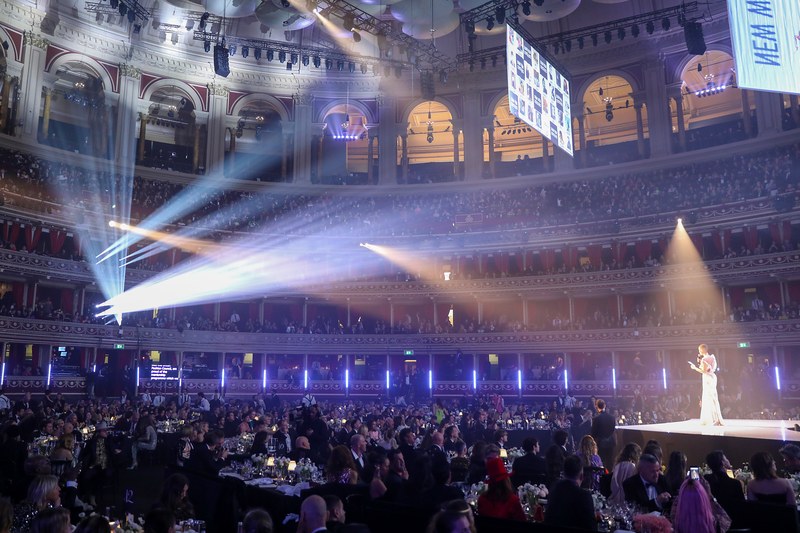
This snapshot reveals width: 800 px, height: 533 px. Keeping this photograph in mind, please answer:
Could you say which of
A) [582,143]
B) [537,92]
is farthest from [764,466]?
[582,143]

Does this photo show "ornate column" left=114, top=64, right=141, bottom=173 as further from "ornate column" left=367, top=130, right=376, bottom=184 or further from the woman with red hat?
the woman with red hat

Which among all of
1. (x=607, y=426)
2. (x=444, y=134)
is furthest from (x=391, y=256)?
(x=607, y=426)

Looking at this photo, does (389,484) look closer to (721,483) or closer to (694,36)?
(721,483)

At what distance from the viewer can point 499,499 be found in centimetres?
649

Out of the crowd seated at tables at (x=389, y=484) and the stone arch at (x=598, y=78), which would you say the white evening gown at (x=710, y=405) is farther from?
the stone arch at (x=598, y=78)

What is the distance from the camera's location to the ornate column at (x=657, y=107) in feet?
119

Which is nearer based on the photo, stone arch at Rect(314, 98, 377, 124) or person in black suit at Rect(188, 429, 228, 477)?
person in black suit at Rect(188, 429, 228, 477)

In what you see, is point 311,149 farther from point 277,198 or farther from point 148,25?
point 148,25

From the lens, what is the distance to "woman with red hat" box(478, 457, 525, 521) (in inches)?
253

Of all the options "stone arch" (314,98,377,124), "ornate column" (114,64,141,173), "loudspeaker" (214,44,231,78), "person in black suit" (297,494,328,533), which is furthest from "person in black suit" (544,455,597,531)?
"stone arch" (314,98,377,124)

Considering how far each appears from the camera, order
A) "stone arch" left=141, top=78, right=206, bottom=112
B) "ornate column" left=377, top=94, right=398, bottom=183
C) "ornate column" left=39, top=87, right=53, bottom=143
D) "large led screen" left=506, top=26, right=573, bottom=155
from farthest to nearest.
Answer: "ornate column" left=377, top=94, right=398, bottom=183
"stone arch" left=141, top=78, right=206, bottom=112
"ornate column" left=39, top=87, right=53, bottom=143
"large led screen" left=506, top=26, right=573, bottom=155

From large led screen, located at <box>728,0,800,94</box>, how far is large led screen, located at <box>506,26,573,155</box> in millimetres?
6098

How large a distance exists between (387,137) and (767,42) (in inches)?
1192

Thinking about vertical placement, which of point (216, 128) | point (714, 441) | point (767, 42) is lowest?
point (714, 441)
